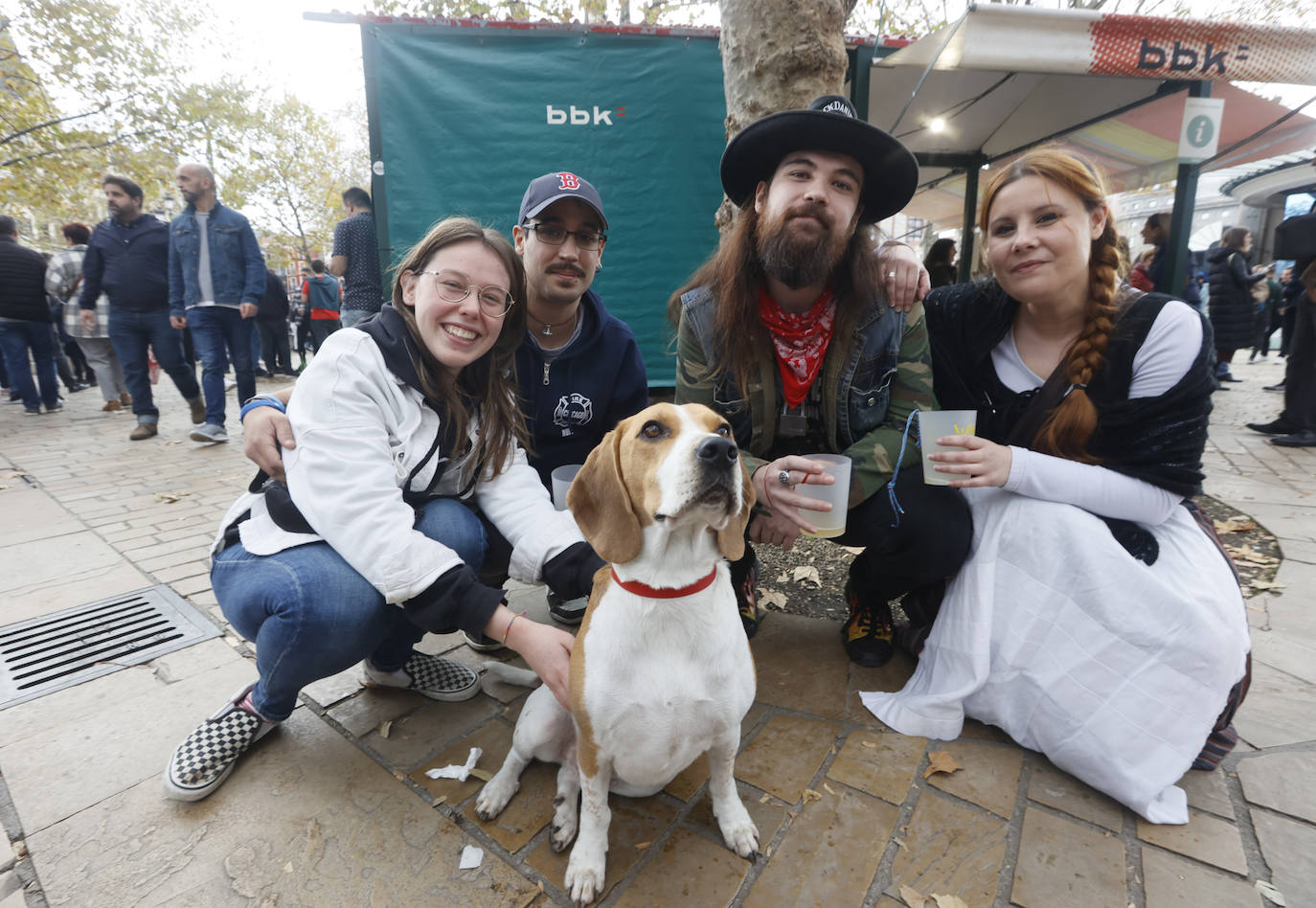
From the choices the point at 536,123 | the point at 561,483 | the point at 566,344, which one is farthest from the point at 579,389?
the point at 536,123

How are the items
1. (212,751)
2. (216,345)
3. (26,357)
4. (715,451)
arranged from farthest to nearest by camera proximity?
(26,357) → (216,345) → (212,751) → (715,451)

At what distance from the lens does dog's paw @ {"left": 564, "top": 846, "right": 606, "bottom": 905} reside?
5.18 feet

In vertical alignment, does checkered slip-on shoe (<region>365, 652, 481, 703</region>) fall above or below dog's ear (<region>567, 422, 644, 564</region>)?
below

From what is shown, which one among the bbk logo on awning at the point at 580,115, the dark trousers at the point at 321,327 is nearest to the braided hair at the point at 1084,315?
the bbk logo on awning at the point at 580,115

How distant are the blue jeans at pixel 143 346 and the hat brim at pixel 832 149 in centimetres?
703

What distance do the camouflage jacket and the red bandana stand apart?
56 mm

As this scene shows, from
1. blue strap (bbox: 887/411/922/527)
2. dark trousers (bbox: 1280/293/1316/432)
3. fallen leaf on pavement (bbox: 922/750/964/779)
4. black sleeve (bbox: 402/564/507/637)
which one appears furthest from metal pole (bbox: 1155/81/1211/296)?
black sleeve (bbox: 402/564/507/637)

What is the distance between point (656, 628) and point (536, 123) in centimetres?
544

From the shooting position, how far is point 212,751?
196 centimetres

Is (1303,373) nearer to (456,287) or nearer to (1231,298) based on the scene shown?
(1231,298)

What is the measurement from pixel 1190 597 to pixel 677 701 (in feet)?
5.38

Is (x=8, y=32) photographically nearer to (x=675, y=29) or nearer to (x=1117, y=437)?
(x=675, y=29)

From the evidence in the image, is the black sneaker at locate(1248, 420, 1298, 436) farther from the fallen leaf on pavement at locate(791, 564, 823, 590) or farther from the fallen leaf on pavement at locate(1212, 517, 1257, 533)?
the fallen leaf on pavement at locate(791, 564, 823, 590)

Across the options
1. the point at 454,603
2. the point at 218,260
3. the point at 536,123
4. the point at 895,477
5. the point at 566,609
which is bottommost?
the point at 566,609
